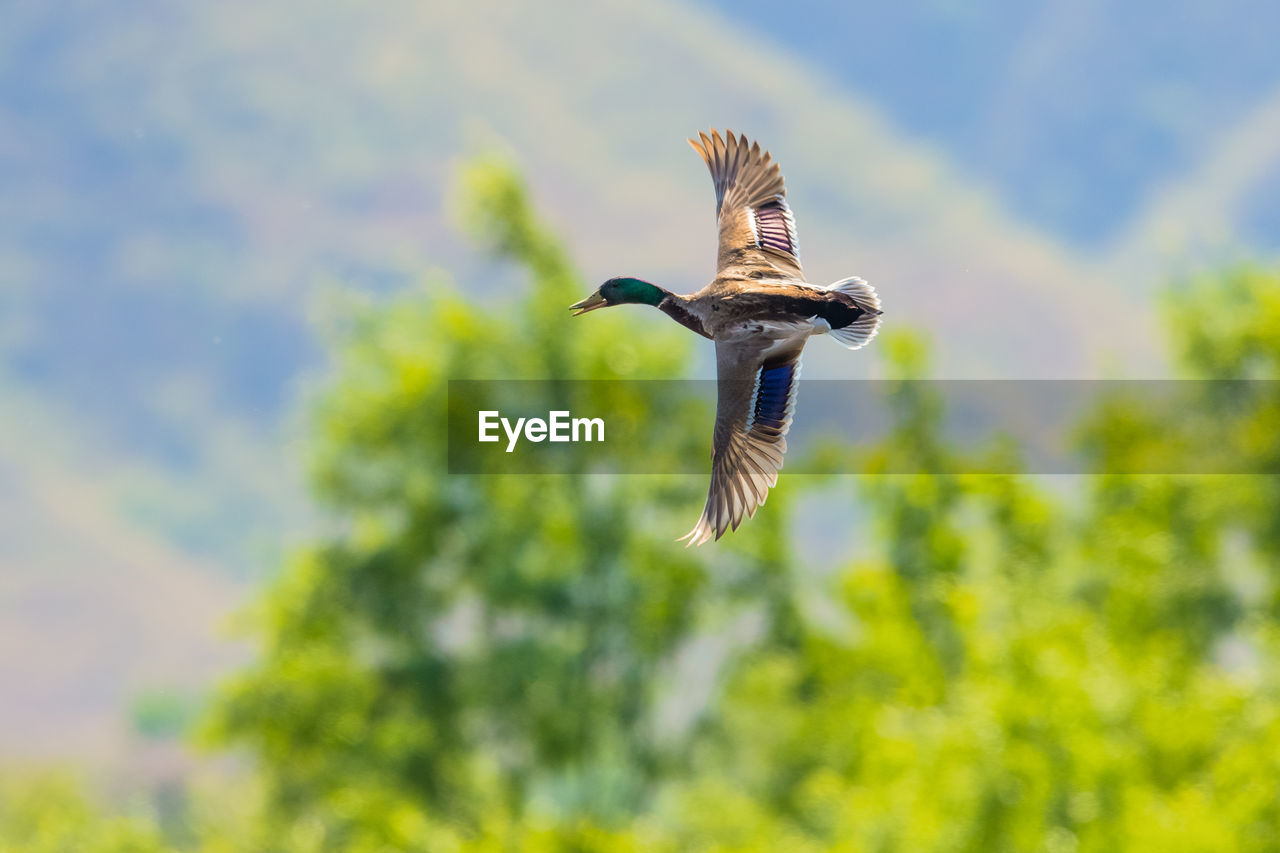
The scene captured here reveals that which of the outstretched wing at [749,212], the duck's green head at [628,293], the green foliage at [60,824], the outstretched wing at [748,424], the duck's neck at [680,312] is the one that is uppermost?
the outstretched wing at [749,212]

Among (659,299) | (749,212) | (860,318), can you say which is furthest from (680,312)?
(749,212)

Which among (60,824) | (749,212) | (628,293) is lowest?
(60,824)

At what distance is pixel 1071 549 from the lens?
15.2 meters

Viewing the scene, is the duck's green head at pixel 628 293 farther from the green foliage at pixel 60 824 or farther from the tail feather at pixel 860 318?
the green foliage at pixel 60 824

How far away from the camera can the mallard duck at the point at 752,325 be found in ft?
3.62

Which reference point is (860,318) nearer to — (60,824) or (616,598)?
(616,598)

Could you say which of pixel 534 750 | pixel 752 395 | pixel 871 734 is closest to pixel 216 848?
pixel 534 750

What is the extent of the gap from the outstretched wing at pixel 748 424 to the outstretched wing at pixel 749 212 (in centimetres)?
8

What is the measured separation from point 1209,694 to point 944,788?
8.91ft

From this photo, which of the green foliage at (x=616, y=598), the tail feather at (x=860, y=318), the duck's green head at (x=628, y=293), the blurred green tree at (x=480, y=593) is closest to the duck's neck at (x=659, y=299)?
the duck's green head at (x=628, y=293)

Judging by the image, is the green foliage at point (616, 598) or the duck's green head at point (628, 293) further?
the green foliage at point (616, 598)

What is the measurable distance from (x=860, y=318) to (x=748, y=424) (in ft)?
0.63

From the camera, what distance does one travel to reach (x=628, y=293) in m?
1.16

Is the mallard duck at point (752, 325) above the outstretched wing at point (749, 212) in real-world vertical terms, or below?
below
